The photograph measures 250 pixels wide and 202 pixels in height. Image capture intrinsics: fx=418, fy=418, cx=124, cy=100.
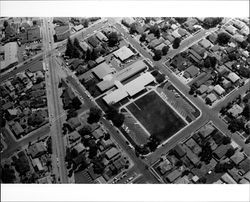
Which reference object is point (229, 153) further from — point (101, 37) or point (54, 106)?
point (101, 37)

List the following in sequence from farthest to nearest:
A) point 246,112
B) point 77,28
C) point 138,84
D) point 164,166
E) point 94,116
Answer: point 77,28
point 138,84
point 246,112
point 94,116
point 164,166

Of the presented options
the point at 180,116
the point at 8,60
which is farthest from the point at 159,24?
the point at 8,60

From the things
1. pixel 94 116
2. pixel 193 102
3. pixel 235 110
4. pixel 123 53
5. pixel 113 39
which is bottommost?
pixel 235 110

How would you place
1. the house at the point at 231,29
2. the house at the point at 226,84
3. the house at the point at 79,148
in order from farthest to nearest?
the house at the point at 231,29 → the house at the point at 226,84 → the house at the point at 79,148

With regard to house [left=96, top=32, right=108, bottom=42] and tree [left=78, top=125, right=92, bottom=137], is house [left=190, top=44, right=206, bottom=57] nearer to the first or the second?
house [left=96, top=32, right=108, bottom=42]

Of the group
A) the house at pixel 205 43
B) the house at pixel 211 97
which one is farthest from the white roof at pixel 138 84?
the house at pixel 205 43

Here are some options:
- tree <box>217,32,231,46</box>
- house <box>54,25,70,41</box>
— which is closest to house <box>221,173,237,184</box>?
tree <box>217,32,231,46</box>

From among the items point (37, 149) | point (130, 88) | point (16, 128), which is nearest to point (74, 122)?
point (37, 149)

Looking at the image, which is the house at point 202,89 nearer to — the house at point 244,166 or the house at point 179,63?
the house at point 179,63
